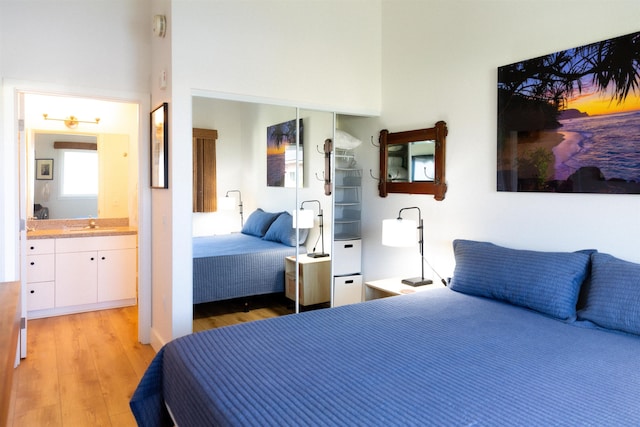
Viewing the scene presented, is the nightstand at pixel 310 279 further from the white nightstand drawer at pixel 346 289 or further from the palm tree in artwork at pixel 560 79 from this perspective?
the palm tree in artwork at pixel 560 79

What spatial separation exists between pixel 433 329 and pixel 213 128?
6.90ft

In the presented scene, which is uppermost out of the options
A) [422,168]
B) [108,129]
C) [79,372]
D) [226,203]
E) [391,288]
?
[108,129]

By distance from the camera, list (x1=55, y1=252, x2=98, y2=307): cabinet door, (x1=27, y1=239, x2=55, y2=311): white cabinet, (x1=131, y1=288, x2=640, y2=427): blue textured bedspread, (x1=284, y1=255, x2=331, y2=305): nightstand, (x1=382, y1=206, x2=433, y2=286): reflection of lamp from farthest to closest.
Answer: (x1=55, y1=252, x2=98, y2=307): cabinet door
(x1=27, y1=239, x2=55, y2=311): white cabinet
(x1=284, y1=255, x2=331, y2=305): nightstand
(x1=382, y1=206, x2=433, y2=286): reflection of lamp
(x1=131, y1=288, x2=640, y2=427): blue textured bedspread

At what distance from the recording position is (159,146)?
A: 10.7 feet

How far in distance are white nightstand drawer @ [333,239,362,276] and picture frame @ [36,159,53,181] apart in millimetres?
3259

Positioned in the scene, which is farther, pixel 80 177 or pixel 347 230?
pixel 80 177

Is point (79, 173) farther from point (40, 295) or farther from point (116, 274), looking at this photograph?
point (40, 295)

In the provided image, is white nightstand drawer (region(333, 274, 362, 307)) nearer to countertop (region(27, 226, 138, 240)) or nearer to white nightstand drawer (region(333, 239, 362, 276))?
white nightstand drawer (region(333, 239, 362, 276))

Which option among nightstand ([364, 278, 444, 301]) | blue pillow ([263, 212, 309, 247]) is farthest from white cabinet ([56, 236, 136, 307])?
nightstand ([364, 278, 444, 301])

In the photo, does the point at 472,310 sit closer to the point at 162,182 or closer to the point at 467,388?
the point at 467,388

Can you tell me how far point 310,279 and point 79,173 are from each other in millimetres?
3000

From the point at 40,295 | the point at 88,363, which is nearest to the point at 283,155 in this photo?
the point at 88,363

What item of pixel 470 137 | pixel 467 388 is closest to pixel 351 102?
pixel 470 137

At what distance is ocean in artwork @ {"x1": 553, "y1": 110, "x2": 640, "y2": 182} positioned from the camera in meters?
2.26
